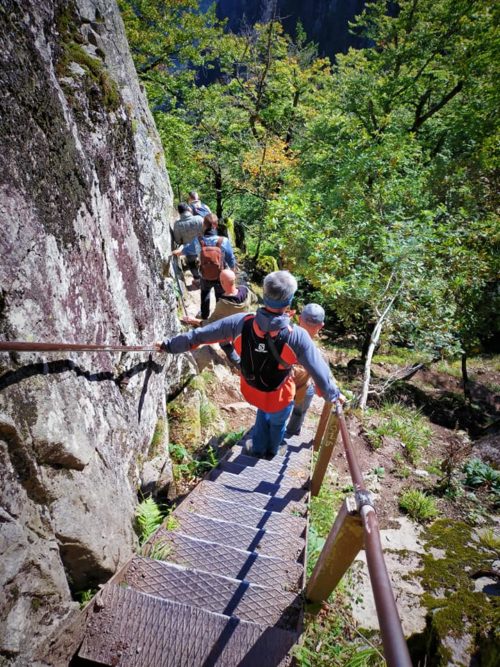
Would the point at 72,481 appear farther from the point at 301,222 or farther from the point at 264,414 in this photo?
the point at 301,222

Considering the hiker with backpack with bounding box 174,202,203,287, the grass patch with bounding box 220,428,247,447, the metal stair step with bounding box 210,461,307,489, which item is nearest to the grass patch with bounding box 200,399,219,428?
the grass patch with bounding box 220,428,247,447

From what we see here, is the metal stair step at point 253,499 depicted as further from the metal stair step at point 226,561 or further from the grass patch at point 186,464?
the metal stair step at point 226,561

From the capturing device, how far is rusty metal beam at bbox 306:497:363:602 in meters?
1.98

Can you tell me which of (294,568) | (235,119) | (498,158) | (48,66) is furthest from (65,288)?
(235,119)

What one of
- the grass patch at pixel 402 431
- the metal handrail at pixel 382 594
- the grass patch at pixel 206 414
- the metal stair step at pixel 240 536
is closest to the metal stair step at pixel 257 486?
the metal stair step at pixel 240 536

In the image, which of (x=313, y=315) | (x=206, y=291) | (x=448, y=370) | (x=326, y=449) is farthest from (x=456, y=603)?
(x=448, y=370)

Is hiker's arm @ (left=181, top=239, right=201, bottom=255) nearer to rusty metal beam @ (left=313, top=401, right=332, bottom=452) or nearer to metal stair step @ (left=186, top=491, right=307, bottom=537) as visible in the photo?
rusty metal beam @ (left=313, top=401, right=332, bottom=452)

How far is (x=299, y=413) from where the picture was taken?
542 centimetres

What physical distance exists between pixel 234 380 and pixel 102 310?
4.92 metres

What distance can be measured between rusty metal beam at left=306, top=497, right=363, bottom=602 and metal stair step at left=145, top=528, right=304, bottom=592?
0.45 metres

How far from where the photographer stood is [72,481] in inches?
96.3

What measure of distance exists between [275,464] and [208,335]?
219 centimetres

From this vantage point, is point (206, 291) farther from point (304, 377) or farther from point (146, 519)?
point (146, 519)

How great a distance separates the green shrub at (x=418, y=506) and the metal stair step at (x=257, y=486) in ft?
6.64
